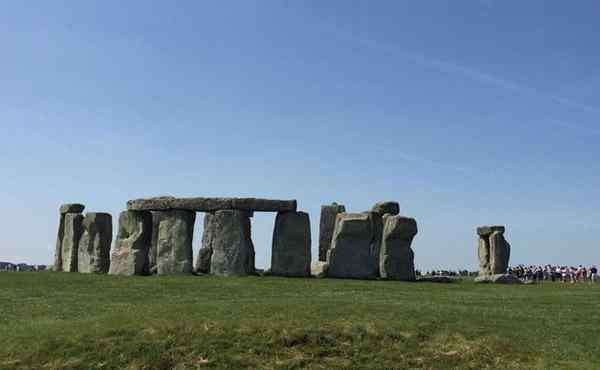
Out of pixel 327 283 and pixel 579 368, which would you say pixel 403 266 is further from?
pixel 579 368

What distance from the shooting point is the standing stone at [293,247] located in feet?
98.8

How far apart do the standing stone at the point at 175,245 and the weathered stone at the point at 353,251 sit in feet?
19.5

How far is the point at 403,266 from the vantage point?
3058 centimetres

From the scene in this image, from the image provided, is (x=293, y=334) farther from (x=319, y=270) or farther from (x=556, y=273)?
(x=556, y=273)

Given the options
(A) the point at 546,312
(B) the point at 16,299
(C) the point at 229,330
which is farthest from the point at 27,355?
(A) the point at 546,312

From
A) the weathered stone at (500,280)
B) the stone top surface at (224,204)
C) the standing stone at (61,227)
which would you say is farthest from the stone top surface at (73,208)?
the weathered stone at (500,280)

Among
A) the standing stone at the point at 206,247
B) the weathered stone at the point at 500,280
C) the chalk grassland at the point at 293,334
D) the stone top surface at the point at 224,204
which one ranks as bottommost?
the chalk grassland at the point at 293,334

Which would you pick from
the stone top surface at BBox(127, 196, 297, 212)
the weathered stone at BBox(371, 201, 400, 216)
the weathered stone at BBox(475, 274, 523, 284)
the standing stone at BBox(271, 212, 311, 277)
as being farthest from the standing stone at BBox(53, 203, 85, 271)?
the weathered stone at BBox(475, 274, 523, 284)

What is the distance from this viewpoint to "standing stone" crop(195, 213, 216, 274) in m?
29.7

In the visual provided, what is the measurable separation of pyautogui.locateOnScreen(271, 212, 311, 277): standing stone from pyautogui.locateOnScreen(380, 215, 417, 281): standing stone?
3.26m

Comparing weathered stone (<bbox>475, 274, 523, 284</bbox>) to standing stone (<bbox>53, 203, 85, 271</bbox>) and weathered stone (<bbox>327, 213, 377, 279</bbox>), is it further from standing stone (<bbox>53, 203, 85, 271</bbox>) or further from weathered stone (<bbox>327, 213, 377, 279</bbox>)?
standing stone (<bbox>53, 203, 85, 271</bbox>)

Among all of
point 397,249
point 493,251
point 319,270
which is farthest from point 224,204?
point 493,251

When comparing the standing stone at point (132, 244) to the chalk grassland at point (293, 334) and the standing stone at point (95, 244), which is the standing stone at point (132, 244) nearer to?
the standing stone at point (95, 244)

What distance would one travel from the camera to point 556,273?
153ft
